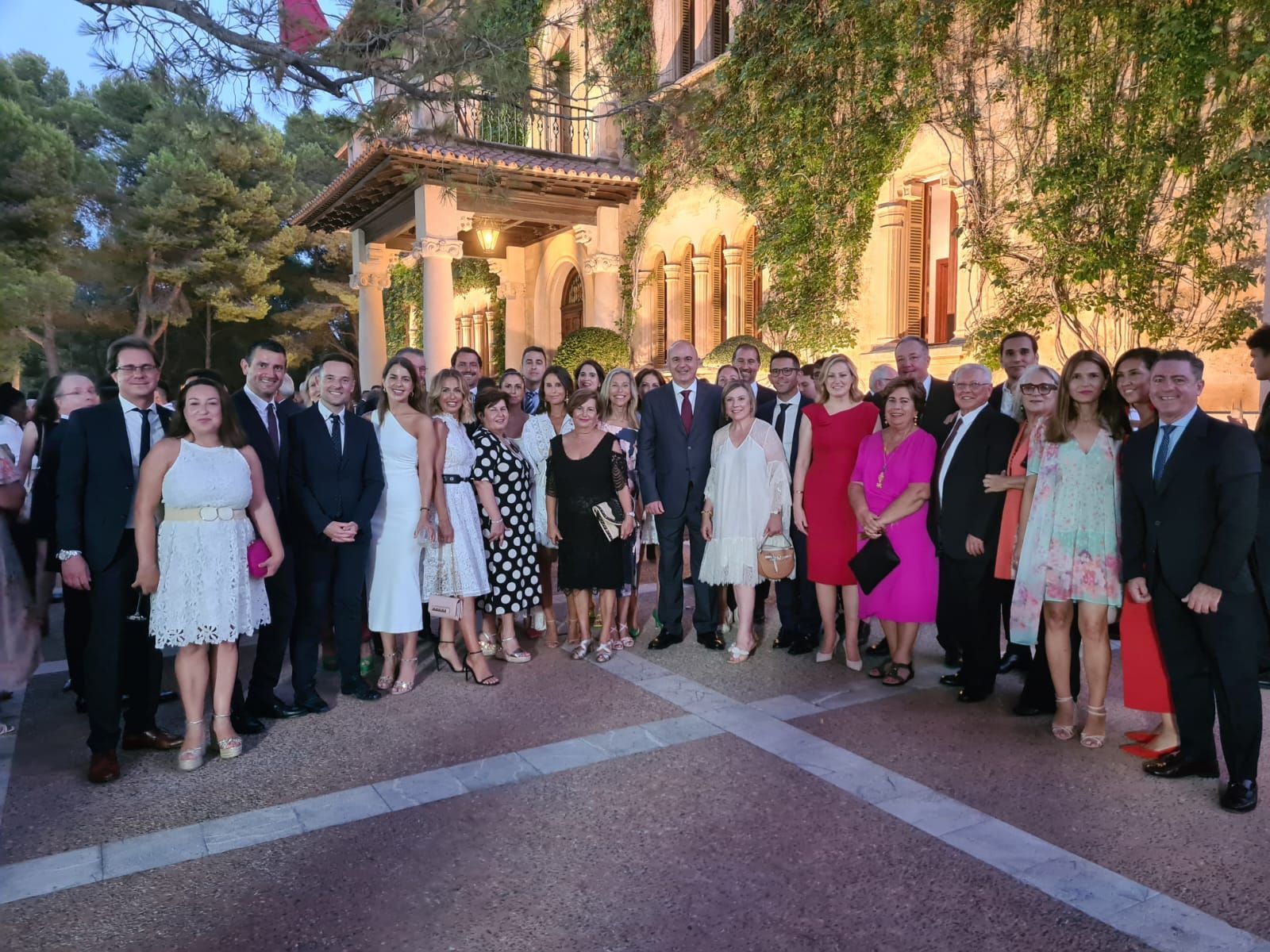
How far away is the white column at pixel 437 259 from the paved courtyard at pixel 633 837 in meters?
10.9

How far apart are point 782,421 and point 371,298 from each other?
48.7ft

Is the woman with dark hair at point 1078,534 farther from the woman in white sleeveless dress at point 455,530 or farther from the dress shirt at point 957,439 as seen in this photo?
the woman in white sleeveless dress at point 455,530

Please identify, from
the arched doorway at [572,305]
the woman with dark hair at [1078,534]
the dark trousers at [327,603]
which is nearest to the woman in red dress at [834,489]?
the woman with dark hair at [1078,534]

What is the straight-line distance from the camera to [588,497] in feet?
20.0

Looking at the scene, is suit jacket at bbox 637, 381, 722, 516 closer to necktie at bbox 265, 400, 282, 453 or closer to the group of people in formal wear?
the group of people in formal wear

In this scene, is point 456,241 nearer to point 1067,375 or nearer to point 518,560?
point 518,560

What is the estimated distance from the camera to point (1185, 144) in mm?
8453

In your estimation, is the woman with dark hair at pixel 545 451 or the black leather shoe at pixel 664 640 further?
the woman with dark hair at pixel 545 451

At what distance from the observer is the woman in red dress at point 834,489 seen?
5.86 metres

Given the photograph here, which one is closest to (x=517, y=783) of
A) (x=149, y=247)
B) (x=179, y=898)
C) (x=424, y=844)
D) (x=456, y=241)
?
(x=424, y=844)

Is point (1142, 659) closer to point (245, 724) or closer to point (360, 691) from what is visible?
point (360, 691)

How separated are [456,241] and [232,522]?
11.6 m

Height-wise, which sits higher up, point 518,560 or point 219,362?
point 219,362

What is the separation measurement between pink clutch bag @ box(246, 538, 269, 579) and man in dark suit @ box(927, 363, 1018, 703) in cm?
381
